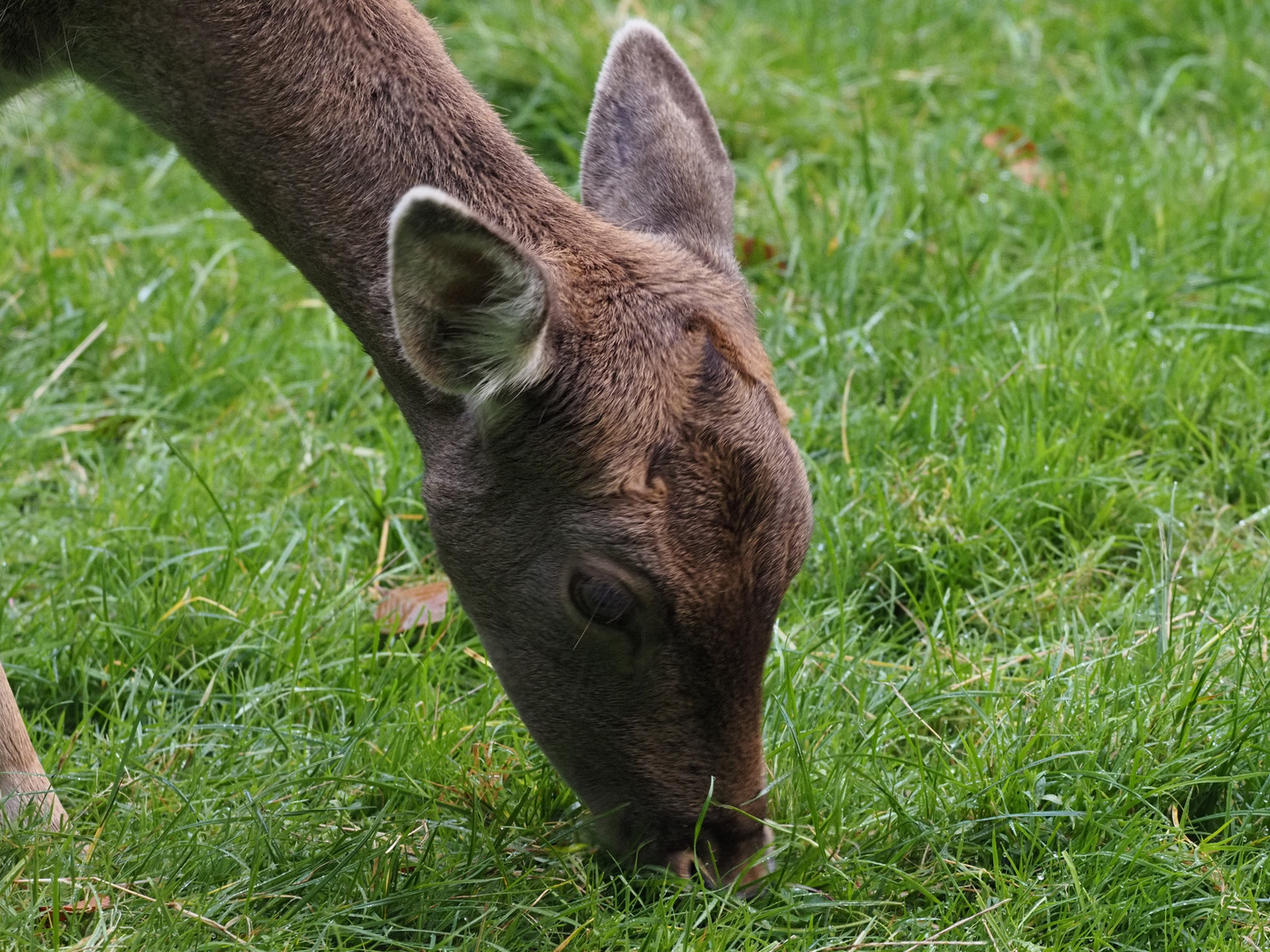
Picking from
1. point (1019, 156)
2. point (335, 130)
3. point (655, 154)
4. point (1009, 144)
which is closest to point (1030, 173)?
point (1019, 156)

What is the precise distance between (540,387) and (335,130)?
2.69ft

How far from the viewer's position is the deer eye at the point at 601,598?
371 cm

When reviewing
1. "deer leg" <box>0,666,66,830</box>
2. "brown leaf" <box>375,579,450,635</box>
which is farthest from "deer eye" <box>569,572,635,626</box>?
"deer leg" <box>0,666,66,830</box>

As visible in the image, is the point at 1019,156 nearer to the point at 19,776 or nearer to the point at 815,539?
the point at 815,539

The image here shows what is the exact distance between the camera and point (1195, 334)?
615 centimetres

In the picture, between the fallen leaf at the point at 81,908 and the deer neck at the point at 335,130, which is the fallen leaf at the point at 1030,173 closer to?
the deer neck at the point at 335,130

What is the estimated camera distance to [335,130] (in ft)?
12.7

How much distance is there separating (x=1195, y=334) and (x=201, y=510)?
3.73 meters

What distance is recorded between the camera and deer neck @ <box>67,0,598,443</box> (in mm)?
3861

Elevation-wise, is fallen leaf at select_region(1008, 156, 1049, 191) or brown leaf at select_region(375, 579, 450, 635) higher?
fallen leaf at select_region(1008, 156, 1049, 191)

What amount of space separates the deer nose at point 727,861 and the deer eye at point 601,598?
2.02ft

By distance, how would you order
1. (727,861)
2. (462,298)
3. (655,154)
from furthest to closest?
(655,154)
(727,861)
(462,298)

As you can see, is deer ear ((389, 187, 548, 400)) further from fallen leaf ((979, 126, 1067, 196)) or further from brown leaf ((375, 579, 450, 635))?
fallen leaf ((979, 126, 1067, 196))

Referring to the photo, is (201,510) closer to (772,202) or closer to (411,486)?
(411,486)
